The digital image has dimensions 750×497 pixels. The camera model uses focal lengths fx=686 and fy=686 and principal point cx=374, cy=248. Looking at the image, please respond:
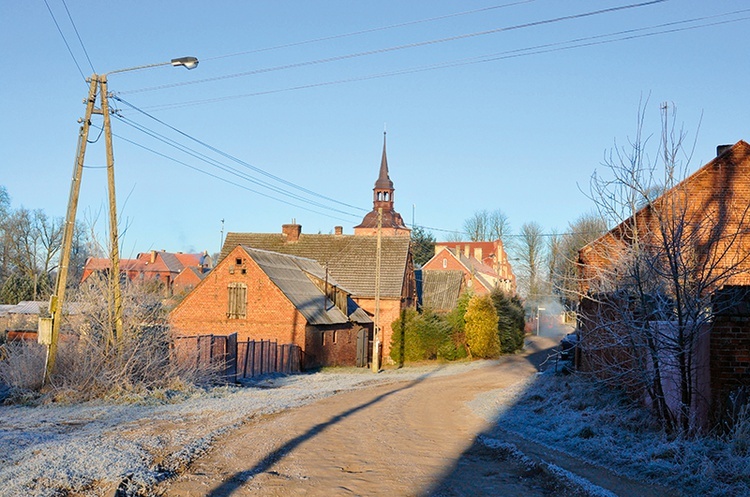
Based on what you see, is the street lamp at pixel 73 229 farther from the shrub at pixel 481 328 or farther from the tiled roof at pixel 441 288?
the tiled roof at pixel 441 288

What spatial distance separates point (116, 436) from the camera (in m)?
10.5

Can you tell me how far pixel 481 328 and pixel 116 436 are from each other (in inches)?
1349

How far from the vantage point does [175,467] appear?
8.66 metres

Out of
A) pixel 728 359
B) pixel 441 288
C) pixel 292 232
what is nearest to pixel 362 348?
pixel 292 232

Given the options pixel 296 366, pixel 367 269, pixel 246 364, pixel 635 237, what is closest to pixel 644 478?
pixel 635 237

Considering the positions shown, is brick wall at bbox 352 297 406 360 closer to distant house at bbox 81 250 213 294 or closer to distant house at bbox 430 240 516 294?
distant house at bbox 81 250 213 294

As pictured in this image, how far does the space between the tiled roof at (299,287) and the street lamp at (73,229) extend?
17301 mm

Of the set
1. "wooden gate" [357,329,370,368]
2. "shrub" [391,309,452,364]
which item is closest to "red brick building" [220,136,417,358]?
"shrub" [391,309,452,364]

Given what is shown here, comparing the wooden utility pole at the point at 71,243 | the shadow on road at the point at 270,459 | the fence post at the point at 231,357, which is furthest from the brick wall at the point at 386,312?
the wooden utility pole at the point at 71,243

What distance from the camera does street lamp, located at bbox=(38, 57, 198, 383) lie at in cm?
1556

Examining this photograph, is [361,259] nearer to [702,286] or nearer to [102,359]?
[102,359]

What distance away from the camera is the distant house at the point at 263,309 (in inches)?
1341

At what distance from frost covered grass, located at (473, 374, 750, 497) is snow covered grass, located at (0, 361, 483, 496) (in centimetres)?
565

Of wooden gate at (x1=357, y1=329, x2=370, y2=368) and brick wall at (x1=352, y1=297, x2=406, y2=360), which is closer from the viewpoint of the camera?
wooden gate at (x1=357, y1=329, x2=370, y2=368)
